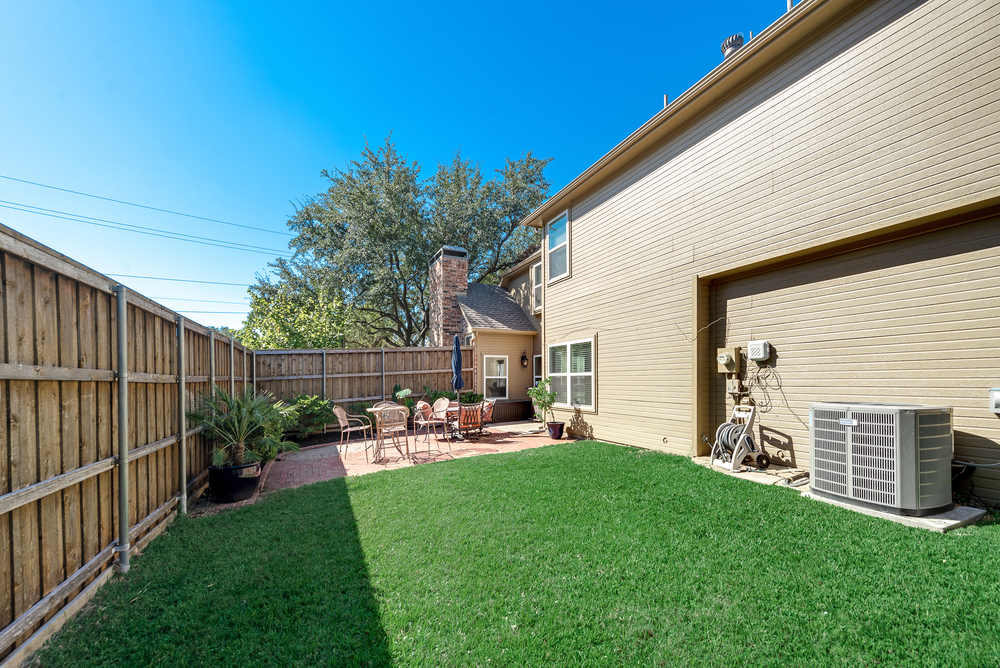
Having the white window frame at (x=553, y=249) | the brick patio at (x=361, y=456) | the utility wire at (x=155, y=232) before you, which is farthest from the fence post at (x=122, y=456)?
the utility wire at (x=155, y=232)

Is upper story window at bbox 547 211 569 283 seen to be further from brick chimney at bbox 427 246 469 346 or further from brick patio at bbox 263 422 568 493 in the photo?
brick chimney at bbox 427 246 469 346

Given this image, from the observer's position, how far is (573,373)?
9.09m

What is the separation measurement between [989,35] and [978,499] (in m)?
4.27

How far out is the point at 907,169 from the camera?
3951mm

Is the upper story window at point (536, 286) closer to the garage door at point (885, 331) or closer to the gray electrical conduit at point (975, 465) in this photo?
the garage door at point (885, 331)

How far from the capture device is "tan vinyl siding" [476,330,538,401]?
12266 millimetres

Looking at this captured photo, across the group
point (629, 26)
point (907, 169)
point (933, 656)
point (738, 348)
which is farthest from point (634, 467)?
point (629, 26)

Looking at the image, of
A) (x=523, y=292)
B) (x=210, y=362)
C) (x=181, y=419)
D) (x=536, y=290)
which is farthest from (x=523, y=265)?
(x=181, y=419)

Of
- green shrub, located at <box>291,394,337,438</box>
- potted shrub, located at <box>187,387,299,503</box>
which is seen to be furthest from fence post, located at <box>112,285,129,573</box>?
green shrub, located at <box>291,394,337,438</box>

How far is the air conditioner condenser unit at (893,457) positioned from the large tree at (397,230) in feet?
55.0

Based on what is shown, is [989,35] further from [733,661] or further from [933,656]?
[733,661]

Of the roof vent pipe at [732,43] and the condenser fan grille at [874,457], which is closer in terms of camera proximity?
the condenser fan grille at [874,457]

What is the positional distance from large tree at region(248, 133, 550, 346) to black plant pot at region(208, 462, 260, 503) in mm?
12799

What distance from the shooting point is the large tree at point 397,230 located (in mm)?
17812
